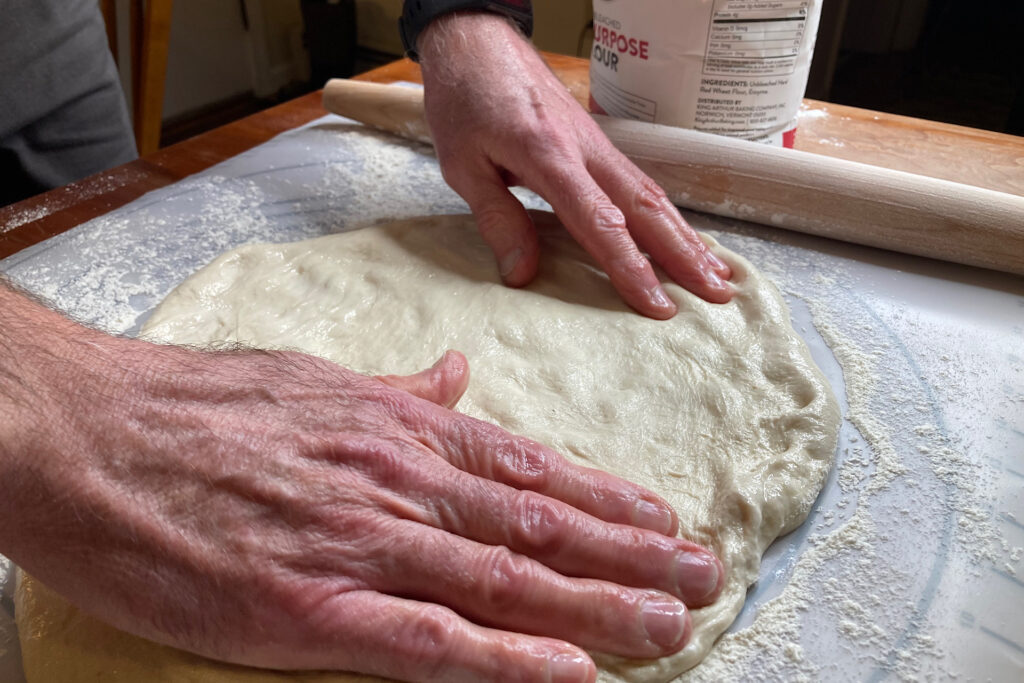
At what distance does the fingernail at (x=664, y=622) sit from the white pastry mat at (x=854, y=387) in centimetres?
8

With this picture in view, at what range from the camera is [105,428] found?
0.75m

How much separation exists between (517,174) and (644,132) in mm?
453

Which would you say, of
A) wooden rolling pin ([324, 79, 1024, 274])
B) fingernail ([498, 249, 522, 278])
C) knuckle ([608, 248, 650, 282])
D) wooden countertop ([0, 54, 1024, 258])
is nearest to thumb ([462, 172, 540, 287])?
fingernail ([498, 249, 522, 278])

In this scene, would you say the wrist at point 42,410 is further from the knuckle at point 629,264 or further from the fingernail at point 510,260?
the knuckle at point 629,264

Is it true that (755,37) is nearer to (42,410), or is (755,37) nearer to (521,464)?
(521,464)

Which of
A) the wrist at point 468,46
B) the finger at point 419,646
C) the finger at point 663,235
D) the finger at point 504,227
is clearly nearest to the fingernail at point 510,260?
the finger at point 504,227

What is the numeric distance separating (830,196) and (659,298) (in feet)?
1.85

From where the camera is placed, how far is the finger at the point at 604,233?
1.20m

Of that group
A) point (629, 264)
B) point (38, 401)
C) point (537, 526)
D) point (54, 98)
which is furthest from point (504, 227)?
point (54, 98)

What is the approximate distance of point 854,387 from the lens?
120 centimetres

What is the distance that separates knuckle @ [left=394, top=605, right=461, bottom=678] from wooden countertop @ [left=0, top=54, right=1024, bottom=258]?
54.4 inches

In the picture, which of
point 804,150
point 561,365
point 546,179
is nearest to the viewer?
point 561,365

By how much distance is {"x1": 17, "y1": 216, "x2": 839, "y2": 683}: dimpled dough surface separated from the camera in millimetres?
840

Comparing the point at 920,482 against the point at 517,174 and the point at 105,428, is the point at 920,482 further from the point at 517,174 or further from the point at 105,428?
the point at 105,428
